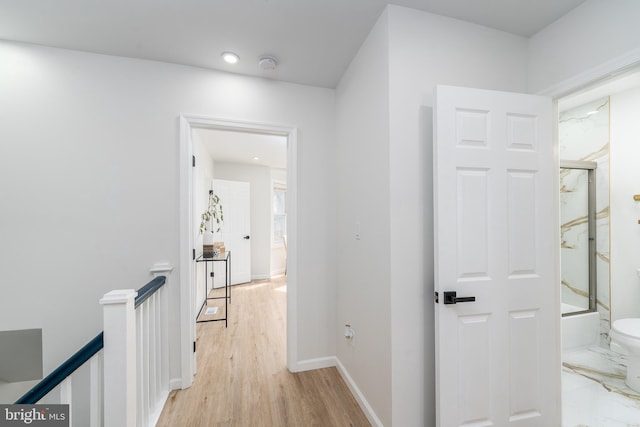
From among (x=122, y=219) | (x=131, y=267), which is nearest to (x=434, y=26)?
(x=122, y=219)

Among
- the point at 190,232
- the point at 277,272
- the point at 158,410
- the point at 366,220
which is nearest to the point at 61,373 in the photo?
the point at 158,410

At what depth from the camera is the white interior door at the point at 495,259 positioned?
1.45m

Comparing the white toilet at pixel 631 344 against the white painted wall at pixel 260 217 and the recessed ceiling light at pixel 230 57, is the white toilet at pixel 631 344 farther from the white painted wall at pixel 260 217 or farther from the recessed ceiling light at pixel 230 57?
the white painted wall at pixel 260 217

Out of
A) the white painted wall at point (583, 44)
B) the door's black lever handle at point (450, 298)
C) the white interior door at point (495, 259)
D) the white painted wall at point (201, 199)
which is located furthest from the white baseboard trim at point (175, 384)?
the white painted wall at point (583, 44)

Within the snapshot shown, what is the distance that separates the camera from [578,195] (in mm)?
2805

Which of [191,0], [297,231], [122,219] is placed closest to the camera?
[191,0]

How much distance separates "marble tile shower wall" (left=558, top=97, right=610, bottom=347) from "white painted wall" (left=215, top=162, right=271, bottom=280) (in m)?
4.87

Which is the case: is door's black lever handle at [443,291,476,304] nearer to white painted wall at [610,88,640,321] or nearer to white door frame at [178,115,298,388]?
white door frame at [178,115,298,388]

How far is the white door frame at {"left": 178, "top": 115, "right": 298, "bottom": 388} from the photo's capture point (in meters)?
2.10

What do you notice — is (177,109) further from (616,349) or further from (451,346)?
(616,349)

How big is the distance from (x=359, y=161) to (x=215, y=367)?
220 cm

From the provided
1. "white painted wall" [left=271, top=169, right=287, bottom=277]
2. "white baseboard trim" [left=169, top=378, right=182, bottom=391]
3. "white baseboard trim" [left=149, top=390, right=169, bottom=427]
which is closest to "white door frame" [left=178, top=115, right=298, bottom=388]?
"white baseboard trim" [left=169, top=378, right=182, bottom=391]

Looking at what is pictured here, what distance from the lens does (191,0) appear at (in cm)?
154

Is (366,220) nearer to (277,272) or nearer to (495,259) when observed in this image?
(495,259)
